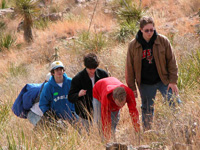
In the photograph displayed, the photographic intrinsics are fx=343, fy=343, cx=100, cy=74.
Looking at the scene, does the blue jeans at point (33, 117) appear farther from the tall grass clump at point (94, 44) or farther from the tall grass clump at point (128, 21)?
the tall grass clump at point (128, 21)

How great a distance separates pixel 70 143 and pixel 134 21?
28.1 feet

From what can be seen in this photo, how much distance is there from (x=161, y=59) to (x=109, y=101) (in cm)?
87

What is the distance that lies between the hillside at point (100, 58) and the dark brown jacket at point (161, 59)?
1.25 feet

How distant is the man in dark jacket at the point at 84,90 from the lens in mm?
4596

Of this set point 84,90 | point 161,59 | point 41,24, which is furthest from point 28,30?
point 161,59

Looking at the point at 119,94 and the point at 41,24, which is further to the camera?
the point at 41,24

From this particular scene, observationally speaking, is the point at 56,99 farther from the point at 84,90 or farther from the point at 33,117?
the point at 84,90

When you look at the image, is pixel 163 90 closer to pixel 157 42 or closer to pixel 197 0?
pixel 157 42

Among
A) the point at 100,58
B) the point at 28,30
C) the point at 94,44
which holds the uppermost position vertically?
the point at 28,30

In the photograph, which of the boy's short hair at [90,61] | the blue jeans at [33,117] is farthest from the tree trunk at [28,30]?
the boy's short hair at [90,61]

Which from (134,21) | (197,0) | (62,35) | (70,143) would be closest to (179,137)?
(70,143)

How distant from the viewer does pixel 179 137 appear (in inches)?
140

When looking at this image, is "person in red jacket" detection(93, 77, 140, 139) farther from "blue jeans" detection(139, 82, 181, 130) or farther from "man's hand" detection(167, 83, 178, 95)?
"man's hand" detection(167, 83, 178, 95)

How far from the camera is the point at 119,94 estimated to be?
392 centimetres
